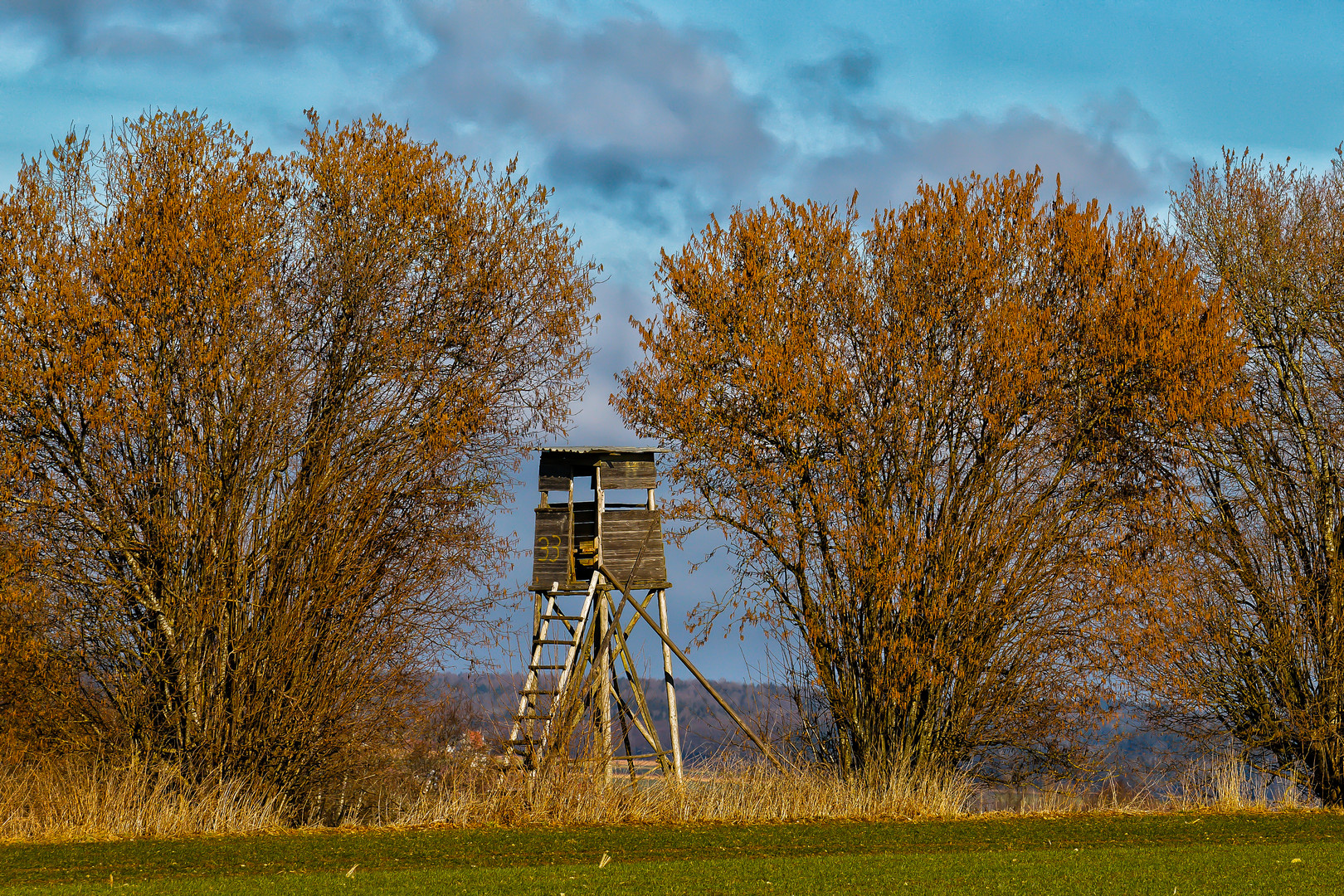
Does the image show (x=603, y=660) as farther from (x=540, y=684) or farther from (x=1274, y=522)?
(x=1274, y=522)

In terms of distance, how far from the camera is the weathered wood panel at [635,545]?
1667 cm

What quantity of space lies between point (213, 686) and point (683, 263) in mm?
8144

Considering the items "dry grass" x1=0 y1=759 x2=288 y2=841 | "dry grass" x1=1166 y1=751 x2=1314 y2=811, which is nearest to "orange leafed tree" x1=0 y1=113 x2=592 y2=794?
"dry grass" x1=0 y1=759 x2=288 y2=841

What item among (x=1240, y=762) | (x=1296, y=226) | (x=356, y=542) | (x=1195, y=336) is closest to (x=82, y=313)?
(x=356, y=542)

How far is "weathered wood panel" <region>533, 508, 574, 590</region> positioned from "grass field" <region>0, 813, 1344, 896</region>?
5.17m

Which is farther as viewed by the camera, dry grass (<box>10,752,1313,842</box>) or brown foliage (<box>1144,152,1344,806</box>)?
brown foliage (<box>1144,152,1344,806</box>)

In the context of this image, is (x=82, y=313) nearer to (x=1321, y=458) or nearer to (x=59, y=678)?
(x=59, y=678)

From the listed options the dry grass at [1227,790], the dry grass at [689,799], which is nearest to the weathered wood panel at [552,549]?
the dry grass at [689,799]

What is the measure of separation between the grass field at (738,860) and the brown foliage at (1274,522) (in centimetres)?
340

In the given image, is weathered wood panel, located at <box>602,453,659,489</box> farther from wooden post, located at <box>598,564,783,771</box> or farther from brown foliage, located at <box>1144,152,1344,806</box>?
brown foliage, located at <box>1144,152,1344,806</box>

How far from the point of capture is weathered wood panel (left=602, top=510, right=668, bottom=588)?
1667 cm

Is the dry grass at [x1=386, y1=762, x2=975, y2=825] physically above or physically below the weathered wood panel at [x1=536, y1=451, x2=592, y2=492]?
below

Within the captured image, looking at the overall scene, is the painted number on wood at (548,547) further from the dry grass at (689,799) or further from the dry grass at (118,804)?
the dry grass at (118,804)

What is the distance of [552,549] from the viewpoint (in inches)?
654
